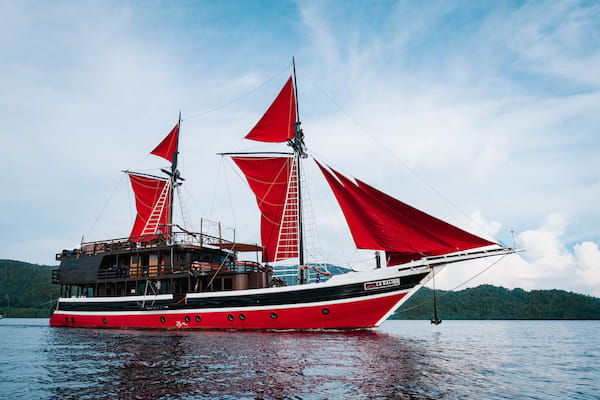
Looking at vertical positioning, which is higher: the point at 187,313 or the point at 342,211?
the point at 342,211

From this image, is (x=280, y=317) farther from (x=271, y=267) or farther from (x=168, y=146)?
(x=168, y=146)

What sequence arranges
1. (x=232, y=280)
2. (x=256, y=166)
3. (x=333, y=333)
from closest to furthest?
(x=333, y=333) → (x=232, y=280) → (x=256, y=166)

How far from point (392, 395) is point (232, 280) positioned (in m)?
17.5

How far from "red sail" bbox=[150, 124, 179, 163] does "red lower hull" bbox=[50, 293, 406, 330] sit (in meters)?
18.0

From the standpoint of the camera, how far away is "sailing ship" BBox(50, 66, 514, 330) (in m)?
21.3

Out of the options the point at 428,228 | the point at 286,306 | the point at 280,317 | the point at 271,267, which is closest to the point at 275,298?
the point at 286,306

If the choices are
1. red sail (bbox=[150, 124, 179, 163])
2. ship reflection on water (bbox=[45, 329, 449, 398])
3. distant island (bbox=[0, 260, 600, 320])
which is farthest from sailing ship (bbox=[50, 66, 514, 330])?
distant island (bbox=[0, 260, 600, 320])

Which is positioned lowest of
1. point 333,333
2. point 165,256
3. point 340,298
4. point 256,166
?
point 333,333

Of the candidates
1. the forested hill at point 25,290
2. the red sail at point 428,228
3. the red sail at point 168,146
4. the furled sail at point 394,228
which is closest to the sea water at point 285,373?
the red sail at point 428,228

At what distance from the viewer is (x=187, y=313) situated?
25250 mm

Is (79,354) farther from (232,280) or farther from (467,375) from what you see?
(467,375)

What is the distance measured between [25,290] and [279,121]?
5321 inches

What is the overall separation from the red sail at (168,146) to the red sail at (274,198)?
12776 millimetres

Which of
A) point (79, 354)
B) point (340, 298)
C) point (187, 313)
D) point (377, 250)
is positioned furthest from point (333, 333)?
point (79, 354)
